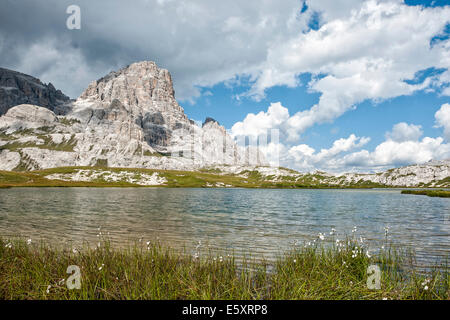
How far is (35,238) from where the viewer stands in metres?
22.1

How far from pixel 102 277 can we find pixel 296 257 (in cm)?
903

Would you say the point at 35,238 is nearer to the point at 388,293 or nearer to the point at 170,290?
the point at 170,290

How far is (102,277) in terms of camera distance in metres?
9.42

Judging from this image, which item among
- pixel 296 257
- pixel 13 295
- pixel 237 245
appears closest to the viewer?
pixel 13 295

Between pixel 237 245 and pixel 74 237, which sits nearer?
pixel 237 245

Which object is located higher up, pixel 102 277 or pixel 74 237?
pixel 102 277
